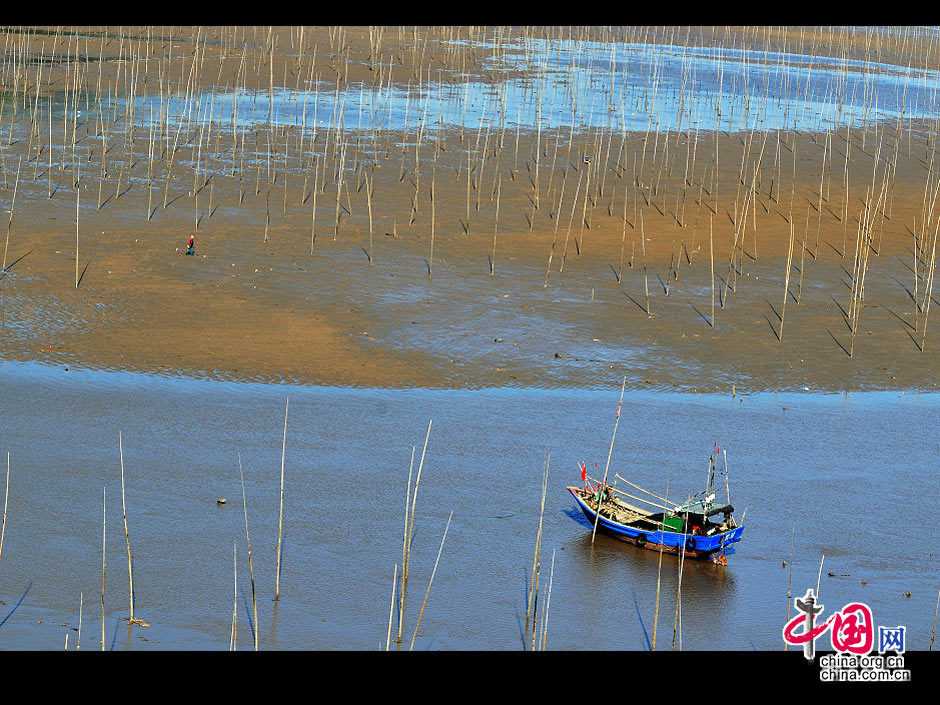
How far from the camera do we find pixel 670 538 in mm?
9562

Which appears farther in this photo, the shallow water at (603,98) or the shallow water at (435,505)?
the shallow water at (603,98)

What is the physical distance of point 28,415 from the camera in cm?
1202

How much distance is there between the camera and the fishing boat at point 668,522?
371 inches

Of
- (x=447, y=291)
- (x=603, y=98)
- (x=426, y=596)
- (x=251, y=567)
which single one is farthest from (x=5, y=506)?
(x=603, y=98)

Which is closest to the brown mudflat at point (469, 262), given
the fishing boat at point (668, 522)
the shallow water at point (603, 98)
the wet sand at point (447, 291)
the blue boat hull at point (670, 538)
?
the wet sand at point (447, 291)

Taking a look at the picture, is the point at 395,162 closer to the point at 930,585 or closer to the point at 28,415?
the point at 28,415

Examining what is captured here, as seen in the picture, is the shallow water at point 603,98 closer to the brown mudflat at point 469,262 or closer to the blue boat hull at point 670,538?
the brown mudflat at point 469,262

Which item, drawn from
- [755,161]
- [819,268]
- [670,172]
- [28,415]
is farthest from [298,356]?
[755,161]

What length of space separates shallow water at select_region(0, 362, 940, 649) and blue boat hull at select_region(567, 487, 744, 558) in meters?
0.10

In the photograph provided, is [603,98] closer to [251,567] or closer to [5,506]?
[5,506]

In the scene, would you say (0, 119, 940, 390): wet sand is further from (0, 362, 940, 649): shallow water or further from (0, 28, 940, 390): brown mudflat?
(0, 362, 940, 649): shallow water

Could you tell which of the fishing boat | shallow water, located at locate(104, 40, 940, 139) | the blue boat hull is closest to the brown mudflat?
shallow water, located at locate(104, 40, 940, 139)

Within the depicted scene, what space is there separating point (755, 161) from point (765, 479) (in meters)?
13.4

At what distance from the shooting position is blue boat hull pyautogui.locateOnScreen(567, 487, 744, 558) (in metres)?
9.37
